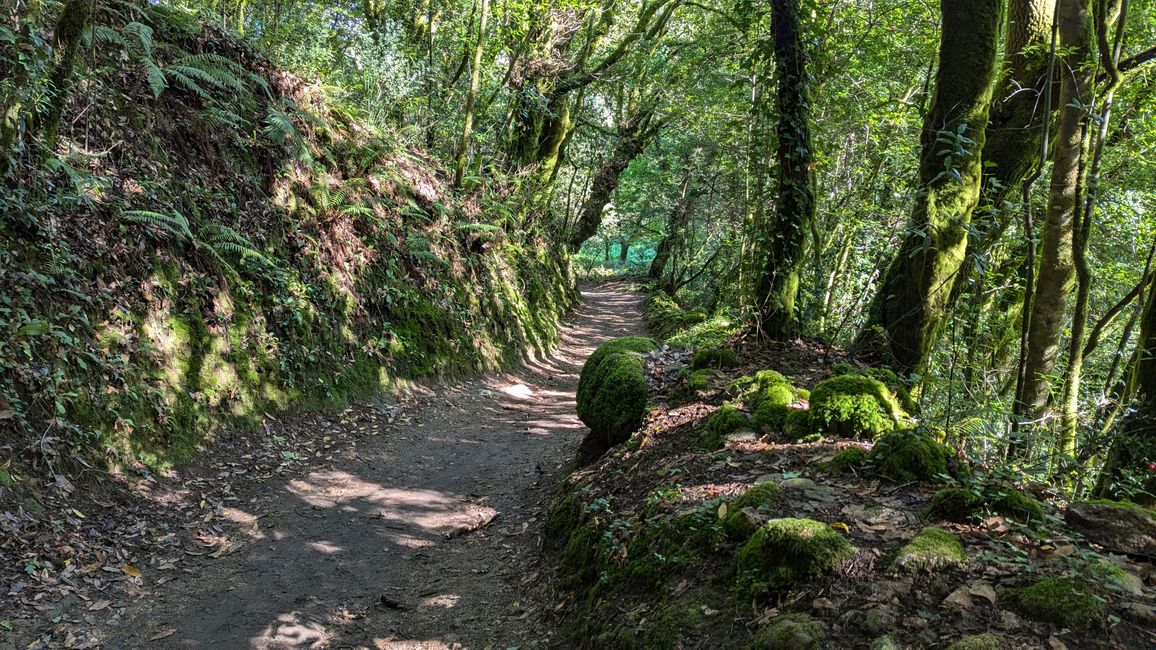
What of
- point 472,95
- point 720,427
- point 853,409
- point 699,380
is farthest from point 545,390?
point 853,409

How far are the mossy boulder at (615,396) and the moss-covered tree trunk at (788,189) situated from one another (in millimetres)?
1674

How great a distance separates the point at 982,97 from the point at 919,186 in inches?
40.2

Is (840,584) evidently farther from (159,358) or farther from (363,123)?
(363,123)

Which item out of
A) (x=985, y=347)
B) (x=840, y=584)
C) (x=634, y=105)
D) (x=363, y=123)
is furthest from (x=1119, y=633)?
(x=634, y=105)

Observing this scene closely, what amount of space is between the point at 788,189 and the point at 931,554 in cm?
477

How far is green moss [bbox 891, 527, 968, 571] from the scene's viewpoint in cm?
289

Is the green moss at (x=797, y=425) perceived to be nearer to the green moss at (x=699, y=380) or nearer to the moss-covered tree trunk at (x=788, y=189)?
the green moss at (x=699, y=380)

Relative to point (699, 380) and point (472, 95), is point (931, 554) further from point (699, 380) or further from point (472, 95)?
point (472, 95)

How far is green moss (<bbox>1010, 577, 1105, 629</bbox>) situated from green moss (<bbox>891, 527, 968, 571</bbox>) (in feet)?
1.00

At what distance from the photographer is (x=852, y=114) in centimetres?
1092

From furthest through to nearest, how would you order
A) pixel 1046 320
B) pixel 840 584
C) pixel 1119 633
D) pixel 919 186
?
pixel 919 186 → pixel 1046 320 → pixel 840 584 → pixel 1119 633

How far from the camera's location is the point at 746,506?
377 cm

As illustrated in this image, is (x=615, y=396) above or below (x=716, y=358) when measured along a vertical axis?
below

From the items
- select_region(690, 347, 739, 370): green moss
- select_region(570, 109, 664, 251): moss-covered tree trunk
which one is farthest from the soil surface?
select_region(570, 109, 664, 251): moss-covered tree trunk
